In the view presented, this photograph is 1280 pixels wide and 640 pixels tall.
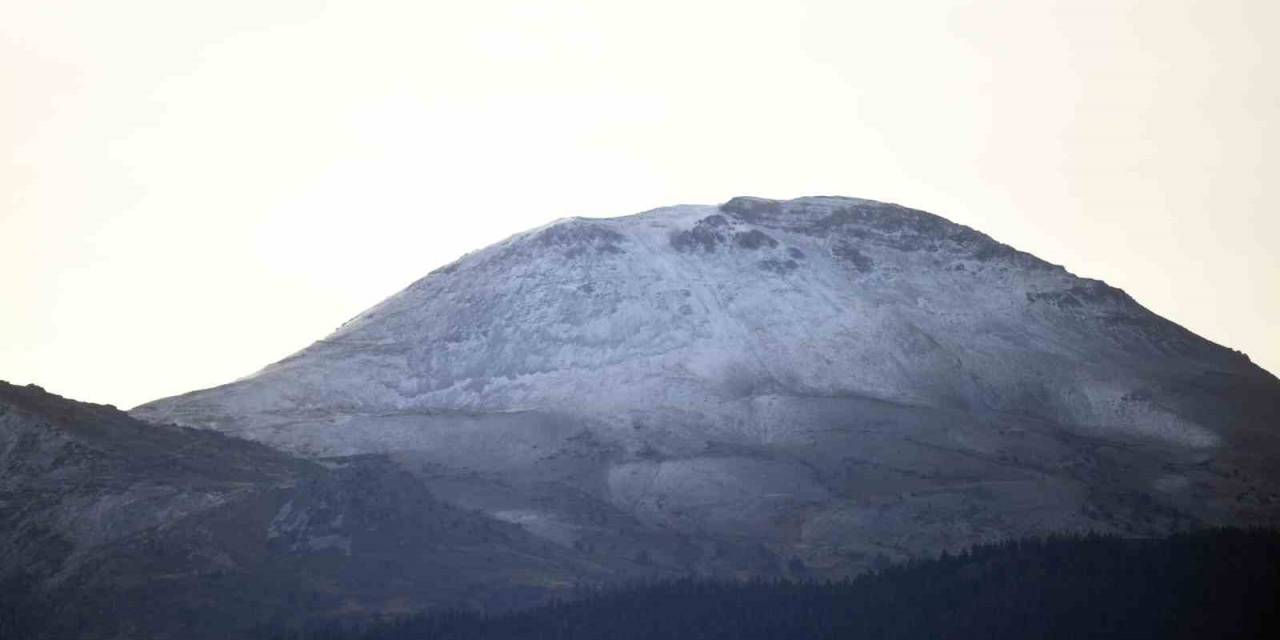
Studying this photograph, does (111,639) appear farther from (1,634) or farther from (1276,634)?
(1276,634)

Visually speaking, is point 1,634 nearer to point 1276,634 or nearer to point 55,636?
point 55,636

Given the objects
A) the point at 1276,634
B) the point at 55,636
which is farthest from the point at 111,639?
the point at 1276,634

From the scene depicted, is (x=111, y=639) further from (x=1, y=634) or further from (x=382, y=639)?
(x=382, y=639)

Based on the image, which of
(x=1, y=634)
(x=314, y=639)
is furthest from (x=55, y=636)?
(x=314, y=639)

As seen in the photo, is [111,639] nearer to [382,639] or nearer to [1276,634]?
[382,639]

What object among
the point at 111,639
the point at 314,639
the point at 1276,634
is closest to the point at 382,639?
the point at 314,639

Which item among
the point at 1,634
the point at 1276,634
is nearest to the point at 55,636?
the point at 1,634
